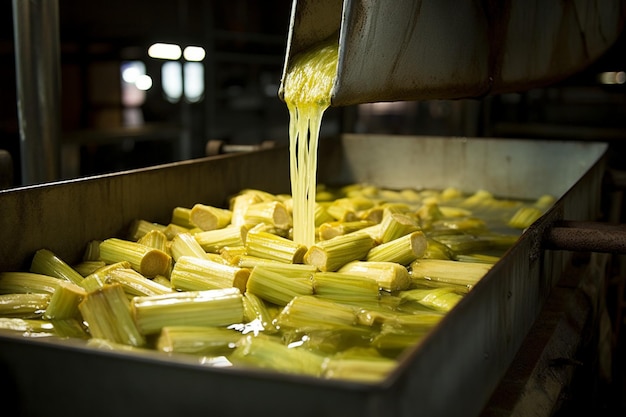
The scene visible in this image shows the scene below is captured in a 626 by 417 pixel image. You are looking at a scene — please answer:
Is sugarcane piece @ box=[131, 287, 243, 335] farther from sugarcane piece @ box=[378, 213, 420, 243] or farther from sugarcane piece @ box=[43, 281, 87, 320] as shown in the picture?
sugarcane piece @ box=[378, 213, 420, 243]

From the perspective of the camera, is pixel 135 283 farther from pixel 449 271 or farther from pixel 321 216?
pixel 321 216

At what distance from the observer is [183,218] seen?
3.35m

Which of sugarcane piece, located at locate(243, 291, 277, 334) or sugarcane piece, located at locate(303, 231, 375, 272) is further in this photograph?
sugarcane piece, located at locate(303, 231, 375, 272)

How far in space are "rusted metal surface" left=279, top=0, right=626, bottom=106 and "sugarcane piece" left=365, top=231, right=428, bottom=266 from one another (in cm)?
55

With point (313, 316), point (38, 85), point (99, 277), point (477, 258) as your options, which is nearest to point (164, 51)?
point (38, 85)

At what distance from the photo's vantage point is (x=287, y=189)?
4.65m

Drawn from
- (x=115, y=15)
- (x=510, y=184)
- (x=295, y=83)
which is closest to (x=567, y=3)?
(x=510, y=184)

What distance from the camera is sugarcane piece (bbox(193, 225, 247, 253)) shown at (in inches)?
120

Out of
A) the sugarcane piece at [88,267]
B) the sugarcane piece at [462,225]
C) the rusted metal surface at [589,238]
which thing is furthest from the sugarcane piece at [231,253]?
the rusted metal surface at [589,238]

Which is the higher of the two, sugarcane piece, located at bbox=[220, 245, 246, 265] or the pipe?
the pipe

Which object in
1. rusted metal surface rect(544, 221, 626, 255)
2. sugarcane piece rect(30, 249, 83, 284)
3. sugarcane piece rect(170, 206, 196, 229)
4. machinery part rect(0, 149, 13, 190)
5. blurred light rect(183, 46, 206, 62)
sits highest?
blurred light rect(183, 46, 206, 62)

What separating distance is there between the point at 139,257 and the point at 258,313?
65 centimetres

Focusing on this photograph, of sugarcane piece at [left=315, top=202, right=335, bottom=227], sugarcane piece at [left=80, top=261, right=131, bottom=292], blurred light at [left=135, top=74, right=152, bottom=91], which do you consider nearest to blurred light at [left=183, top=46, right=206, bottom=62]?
blurred light at [left=135, top=74, right=152, bottom=91]

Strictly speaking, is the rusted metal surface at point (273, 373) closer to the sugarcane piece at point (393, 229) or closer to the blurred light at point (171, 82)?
the sugarcane piece at point (393, 229)
